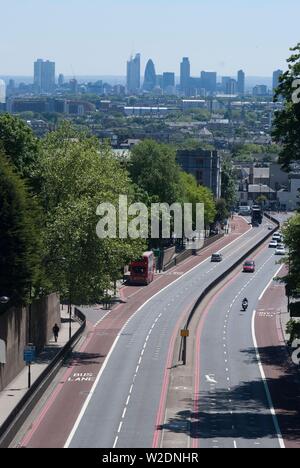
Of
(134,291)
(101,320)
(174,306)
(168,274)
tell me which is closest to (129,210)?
(101,320)

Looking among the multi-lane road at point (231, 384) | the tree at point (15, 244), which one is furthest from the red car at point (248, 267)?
the tree at point (15, 244)

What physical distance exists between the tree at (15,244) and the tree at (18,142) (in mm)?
19094

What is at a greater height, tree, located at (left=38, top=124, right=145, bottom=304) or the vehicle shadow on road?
tree, located at (left=38, top=124, right=145, bottom=304)

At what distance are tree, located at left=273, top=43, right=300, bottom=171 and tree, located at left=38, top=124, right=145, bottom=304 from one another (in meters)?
15.1

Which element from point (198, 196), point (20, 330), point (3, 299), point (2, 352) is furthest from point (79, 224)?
point (198, 196)

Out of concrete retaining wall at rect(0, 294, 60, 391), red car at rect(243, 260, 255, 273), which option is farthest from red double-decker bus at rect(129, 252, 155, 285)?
concrete retaining wall at rect(0, 294, 60, 391)

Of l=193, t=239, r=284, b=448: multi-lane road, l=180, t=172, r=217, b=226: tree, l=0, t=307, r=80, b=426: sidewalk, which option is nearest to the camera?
l=193, t=239, r=284, b=448: multi-lane road

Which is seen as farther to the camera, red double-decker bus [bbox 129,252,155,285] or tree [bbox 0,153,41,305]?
red double-decker bus [bbox 129,252,155,285]

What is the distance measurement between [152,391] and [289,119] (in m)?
16.5

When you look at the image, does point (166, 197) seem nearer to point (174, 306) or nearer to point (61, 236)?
point (174, 306)

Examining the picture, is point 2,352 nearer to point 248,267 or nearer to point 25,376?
point 25,376

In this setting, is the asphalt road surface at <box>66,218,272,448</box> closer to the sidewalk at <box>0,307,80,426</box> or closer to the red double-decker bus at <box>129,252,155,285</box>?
the red double-decker bus at <box>129,252,155,285</box>

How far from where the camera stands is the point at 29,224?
7812 centimetres

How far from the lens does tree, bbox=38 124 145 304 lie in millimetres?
84438
